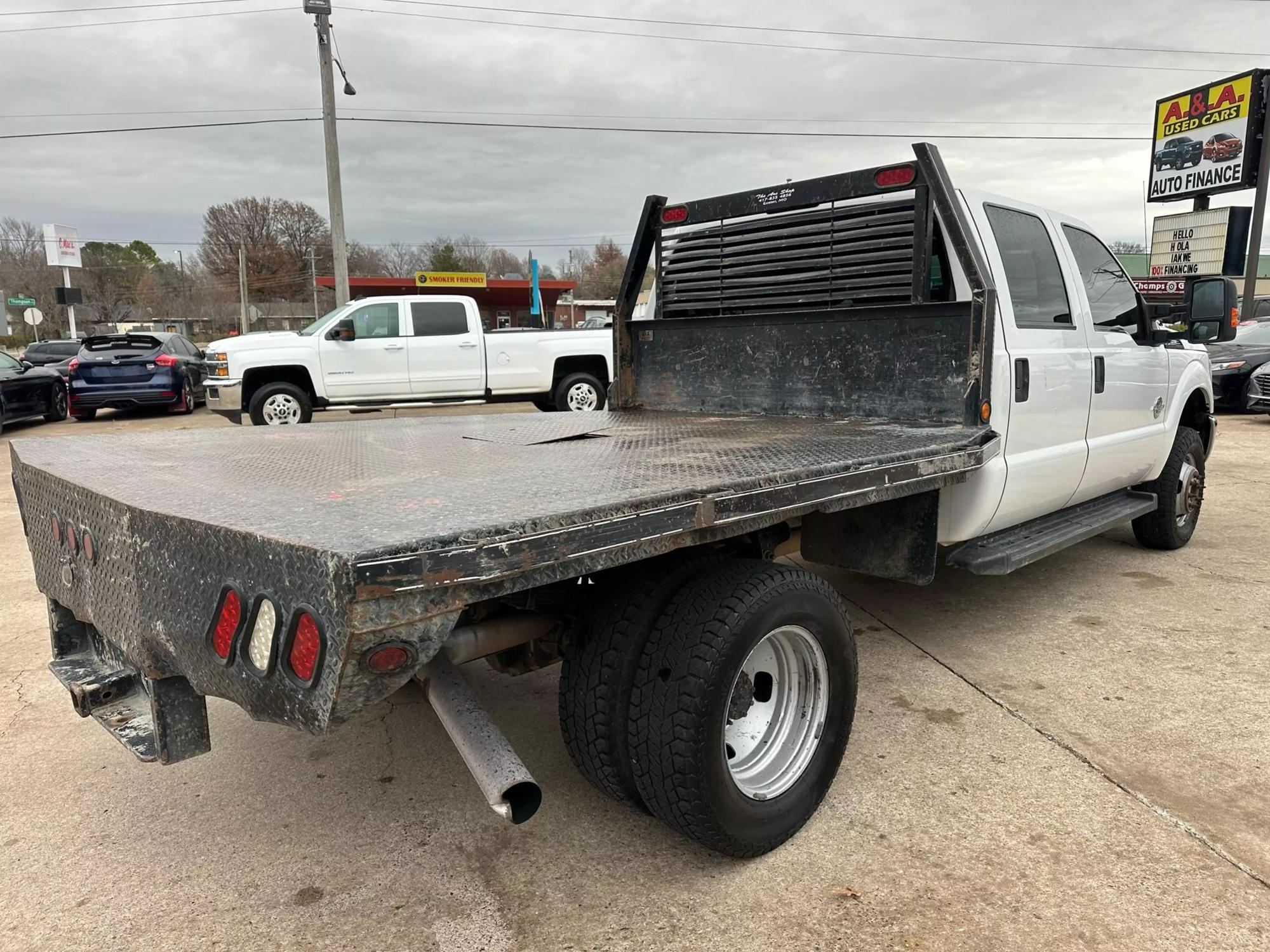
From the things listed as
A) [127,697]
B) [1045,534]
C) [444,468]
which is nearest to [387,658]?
[444,468]

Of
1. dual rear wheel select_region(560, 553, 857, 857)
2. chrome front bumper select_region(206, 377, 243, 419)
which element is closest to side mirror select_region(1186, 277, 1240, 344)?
dual rear wheel select_region(560, 553, 857, 857)

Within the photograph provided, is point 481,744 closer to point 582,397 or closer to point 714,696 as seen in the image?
point 714,696

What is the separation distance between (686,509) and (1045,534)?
9.08ft

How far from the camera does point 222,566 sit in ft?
5.79

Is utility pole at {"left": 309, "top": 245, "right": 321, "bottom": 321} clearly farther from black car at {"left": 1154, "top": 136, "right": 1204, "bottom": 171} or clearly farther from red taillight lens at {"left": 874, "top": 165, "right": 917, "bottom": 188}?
red taillight lens at {"left": 874, "top": 165, "right": 917, "bottom": 188}

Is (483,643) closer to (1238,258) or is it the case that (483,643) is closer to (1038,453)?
(1038,453)

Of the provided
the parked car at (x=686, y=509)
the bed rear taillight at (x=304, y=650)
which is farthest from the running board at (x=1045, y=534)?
the bed rear taillight at (x=304, y=650)

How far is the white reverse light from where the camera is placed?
1.68 metres

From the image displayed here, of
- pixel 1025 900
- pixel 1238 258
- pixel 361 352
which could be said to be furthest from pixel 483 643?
pixel 1238 258

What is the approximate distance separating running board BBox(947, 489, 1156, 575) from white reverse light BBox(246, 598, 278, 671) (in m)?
2.83

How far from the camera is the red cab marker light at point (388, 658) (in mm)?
1594

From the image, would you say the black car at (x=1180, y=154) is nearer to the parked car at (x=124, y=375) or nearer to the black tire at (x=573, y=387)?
the black tire at (x=573, y=387)

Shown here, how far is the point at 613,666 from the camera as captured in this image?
2320mm

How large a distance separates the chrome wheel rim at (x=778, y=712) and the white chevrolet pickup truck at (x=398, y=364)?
10.6 meters
